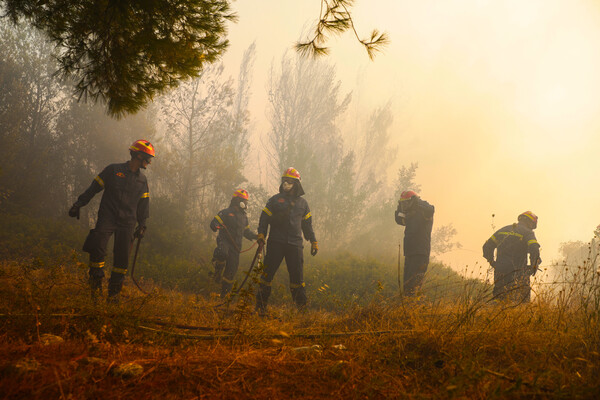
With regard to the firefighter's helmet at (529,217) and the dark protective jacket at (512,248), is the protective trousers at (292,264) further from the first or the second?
the firefighter's helmet at (529,217)

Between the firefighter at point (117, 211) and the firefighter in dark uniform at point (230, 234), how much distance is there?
275cm

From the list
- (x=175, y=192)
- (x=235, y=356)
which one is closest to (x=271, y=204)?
(x=235, y=356)

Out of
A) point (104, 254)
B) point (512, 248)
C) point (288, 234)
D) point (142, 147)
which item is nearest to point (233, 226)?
point (288, 234)

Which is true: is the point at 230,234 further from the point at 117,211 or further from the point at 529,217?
the point at 529,217

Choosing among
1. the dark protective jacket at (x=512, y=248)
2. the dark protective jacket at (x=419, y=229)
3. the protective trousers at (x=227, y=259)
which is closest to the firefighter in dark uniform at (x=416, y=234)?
the dark protective jacket at (x=419, y=229)

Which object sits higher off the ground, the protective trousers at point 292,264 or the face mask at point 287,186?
the face mask at point 287,186

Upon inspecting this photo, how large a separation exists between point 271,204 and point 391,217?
14709mm

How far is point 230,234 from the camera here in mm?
8156

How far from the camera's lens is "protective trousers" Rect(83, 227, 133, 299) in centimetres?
451

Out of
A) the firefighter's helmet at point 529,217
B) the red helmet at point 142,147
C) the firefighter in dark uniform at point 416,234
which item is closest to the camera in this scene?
the red helmet at point 142,147

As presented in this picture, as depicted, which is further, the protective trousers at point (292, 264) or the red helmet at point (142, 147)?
the protective trousers at point (292, 264)

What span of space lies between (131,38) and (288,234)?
349cm

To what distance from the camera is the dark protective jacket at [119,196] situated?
191 inches

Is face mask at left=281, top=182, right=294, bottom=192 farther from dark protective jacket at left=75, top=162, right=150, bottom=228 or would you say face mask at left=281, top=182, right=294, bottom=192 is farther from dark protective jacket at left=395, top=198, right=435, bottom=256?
dark protective jacket at left=395, top=198, right=435, bottom=256
